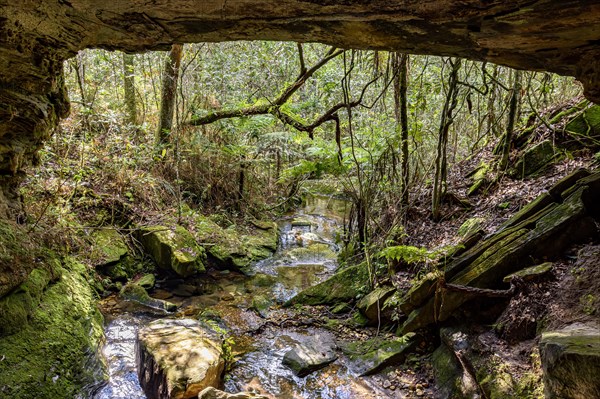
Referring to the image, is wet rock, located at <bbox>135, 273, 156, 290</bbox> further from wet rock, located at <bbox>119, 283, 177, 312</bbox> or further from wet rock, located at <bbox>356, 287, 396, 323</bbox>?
wet rock, located at <bbox>356, 287, 396, 323</bbox>

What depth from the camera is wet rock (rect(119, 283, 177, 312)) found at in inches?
229

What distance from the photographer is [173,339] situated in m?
4.19

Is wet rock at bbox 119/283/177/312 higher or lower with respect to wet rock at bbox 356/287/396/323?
lower

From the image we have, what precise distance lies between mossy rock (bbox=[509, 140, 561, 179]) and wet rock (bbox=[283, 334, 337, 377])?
378 centimetres

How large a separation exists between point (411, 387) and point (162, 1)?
4262 millimetres

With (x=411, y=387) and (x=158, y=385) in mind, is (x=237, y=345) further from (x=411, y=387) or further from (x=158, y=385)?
(x=411, y=387)

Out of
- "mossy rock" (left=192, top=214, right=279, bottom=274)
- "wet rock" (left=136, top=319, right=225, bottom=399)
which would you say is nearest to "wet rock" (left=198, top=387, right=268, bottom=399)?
"wet rock" (left=136, top=319, right=225, bottom=399)

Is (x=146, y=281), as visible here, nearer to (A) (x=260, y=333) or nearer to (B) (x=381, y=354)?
(A) (x=260, y=333)

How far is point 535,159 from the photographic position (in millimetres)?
5414

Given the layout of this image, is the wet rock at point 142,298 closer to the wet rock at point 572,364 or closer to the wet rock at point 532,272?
the wet rock at point 532,272

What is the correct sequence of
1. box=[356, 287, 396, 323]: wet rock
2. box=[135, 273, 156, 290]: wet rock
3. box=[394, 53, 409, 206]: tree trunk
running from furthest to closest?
1. box=[135, 273, 156, 290]: wet rock
2. box=[394, 53, 409, 206]: tree trunk
3. box=[356, 287, 396, 323]: wet rock

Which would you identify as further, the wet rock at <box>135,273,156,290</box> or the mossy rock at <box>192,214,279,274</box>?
the mossy rock at <box>192,214,279,274</box>

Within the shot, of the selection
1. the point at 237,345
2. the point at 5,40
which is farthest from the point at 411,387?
the point at 5,40

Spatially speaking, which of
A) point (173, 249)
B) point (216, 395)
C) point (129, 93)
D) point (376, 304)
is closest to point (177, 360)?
point (216, 395)
